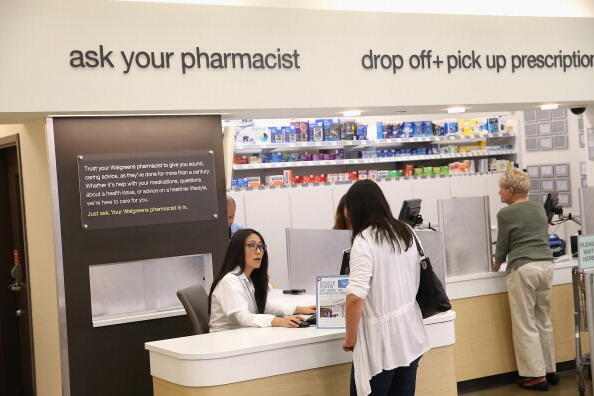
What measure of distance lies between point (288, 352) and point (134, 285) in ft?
5.59

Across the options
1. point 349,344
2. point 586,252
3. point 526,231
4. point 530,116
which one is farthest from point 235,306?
point 530,116

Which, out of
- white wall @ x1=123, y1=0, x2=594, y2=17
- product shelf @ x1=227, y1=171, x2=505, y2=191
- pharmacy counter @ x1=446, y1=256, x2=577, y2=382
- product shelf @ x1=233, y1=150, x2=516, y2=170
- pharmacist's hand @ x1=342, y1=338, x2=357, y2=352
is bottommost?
pharmacy counter @ x1=446, y1=256, x2=577, y2=382

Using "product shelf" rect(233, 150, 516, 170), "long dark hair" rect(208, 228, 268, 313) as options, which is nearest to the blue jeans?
"long dark hair" rect(208, 228, 268, 313)

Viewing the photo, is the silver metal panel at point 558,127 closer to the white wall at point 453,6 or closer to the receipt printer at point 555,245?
the white wall at point 453,6

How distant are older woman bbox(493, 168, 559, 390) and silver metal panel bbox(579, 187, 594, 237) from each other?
60 centimetres

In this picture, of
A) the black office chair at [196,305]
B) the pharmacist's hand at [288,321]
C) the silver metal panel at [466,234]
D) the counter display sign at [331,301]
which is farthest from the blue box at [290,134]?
the counter display sign at [331,301]

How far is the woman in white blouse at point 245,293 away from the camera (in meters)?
4.30

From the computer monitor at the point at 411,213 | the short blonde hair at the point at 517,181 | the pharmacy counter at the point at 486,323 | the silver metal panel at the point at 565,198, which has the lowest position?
the pharmacy counter at the point at 486,323

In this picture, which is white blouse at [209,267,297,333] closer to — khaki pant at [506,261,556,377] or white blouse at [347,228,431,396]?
white blouse at [347,228,431,396]

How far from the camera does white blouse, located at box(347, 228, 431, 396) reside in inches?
141

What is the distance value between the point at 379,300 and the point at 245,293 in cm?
108

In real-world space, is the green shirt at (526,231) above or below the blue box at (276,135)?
below

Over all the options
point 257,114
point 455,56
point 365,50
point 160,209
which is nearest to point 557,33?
point 455,56

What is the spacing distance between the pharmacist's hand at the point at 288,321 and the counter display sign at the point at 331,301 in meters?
0.15
